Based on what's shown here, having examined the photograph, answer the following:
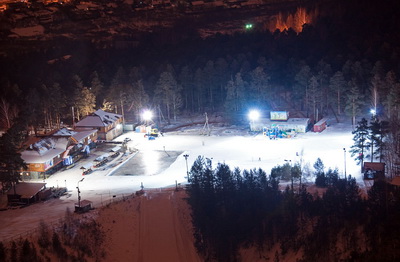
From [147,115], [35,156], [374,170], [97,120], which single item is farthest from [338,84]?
[35,156]

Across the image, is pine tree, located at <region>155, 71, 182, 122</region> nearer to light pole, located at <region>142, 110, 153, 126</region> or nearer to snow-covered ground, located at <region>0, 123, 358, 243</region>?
light pole, located at <region>142, 110, 153, 126</region>

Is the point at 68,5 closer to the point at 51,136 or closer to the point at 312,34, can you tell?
the point at 312,34

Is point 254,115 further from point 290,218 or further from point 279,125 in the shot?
point 290,218

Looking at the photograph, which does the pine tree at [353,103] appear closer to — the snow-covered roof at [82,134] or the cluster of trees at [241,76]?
the cluster of trees at [241,76]

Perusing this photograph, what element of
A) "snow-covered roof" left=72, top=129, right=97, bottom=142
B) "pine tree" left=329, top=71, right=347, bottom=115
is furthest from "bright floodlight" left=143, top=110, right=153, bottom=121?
"pine tree" left=329, top=71, right=347, bottom=115

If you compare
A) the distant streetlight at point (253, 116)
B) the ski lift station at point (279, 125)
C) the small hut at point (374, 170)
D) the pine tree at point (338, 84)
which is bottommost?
the small hut at point (374, 170)

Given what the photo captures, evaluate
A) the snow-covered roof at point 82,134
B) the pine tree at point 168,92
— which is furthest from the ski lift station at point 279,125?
the snow-covered roof at point 82,134
